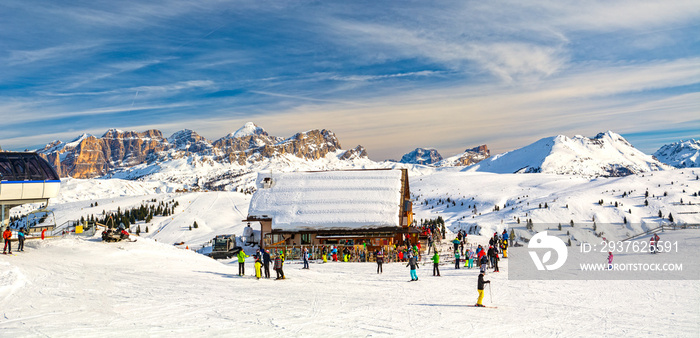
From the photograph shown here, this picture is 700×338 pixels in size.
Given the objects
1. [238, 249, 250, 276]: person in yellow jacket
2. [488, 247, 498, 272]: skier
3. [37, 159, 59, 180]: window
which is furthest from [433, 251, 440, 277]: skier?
[37, 159, 59, 180]: window

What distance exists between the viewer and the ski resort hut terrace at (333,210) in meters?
38.4

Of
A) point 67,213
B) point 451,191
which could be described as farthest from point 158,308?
point 451,191

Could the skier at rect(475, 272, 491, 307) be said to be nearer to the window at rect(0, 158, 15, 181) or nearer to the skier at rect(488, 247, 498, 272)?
the skier at rect(488, 247, 498, 272)

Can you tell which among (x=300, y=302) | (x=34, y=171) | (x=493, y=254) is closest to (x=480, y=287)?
(x=300, y=302)

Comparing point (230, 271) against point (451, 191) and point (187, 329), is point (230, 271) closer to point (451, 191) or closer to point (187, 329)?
point (187, 329)

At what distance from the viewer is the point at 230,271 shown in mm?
25922

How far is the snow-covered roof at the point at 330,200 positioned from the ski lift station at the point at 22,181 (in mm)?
16262

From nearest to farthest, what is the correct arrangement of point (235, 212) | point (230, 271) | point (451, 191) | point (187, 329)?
point (187, 329), point (230, 271), point (235, 212), point (451, 191)

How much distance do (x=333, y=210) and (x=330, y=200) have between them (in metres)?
1.49

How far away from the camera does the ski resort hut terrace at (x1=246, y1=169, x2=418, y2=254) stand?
1513 inches

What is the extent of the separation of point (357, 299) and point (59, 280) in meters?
12.5

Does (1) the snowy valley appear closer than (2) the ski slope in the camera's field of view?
No

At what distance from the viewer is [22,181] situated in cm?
2738

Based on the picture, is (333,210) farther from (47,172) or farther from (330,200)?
(47,172)
